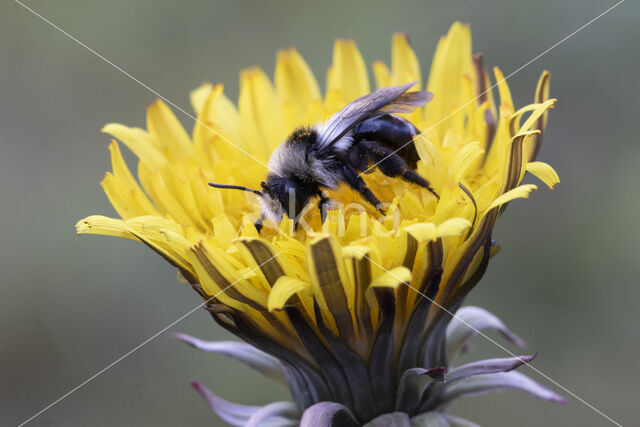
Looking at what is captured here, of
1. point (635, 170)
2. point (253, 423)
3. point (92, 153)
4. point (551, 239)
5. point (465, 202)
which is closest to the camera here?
point (465, 202)

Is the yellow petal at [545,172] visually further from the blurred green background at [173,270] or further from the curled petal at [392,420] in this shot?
the blurred green background at [173,270]

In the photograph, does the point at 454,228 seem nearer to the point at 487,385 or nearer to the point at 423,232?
the point at 423,232

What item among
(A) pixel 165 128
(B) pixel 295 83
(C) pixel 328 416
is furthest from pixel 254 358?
(B) pixel 295 83

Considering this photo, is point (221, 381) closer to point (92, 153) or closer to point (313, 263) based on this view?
point (92, 153)

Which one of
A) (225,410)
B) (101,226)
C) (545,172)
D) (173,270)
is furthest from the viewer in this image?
(173,270)

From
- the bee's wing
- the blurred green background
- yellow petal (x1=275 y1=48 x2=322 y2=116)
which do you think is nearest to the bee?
the bee's wing

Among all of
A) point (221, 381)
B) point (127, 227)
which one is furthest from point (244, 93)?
point (221, 381)
